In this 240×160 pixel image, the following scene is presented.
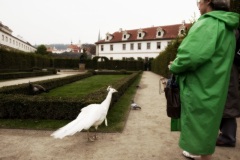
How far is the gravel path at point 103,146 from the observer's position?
3.81 meters

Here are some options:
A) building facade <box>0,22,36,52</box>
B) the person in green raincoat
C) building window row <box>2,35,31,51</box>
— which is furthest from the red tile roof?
the person in green raincoat

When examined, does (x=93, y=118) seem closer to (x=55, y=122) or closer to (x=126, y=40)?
(x=55, y=122)

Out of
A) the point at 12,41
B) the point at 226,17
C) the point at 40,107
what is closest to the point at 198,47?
the point at 226,17

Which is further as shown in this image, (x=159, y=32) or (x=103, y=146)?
(x=159, y=32)

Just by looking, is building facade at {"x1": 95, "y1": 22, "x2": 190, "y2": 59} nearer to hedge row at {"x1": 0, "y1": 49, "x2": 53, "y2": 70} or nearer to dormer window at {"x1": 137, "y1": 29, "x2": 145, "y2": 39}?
dormer window at {"x1": 137, "y1": 29, "x2": 145, "y2": 39}

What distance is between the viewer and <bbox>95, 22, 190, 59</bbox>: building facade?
55831 millimetres

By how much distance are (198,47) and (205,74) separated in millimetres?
280

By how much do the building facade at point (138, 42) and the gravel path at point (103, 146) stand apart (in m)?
50.5

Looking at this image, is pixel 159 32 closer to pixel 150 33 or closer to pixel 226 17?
pixel 150 33

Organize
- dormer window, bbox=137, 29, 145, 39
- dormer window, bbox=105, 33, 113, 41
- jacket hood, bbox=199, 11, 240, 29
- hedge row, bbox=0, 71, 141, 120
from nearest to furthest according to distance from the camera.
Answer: jacket hood, bbox=199, 11, 240, 29 < hedge row, bbox=0, 71, 141, 120 < dormer window, bbox=137, 29, 145, 39 < dormer window, bbox=105, 33, 113, 41

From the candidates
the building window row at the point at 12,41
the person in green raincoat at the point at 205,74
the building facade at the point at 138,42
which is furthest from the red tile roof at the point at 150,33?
the person in green raincoat at the point at 205,74

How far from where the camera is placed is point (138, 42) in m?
58.7

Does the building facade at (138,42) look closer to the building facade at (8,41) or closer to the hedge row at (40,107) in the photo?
the building facade at (8,41)

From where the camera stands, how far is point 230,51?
2.50m
